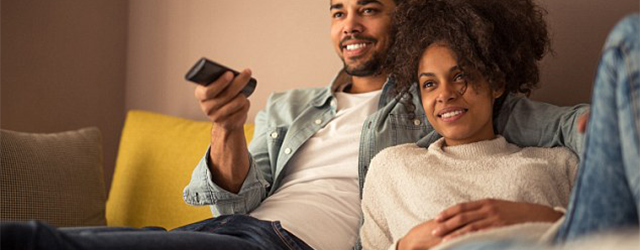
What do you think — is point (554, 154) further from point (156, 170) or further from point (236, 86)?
point (156, 170)

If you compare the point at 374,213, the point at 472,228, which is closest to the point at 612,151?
the point at 472,228

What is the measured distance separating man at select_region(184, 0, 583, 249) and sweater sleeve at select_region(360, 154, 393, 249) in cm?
10

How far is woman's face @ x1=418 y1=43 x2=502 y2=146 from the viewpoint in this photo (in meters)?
1.43

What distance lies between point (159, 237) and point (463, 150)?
662 millimetres

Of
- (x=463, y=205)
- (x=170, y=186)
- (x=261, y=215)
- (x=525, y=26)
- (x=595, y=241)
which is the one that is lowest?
(x=170, y=186)

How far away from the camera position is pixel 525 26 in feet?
5.05

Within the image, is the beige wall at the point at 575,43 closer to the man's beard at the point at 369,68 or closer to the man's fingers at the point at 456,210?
the man's beard at the point at 369,68

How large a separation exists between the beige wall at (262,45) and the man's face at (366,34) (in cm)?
38

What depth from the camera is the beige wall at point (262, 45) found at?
1730 millimetres

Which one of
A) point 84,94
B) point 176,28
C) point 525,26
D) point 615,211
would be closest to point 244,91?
point 525,26

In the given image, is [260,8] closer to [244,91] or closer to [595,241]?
[244,91]

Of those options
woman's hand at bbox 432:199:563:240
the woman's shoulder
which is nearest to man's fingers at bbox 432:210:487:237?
woman's hand at bbox 432:199:563:240

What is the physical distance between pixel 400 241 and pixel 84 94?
1938 millimetres

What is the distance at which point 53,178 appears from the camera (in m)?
2.08
